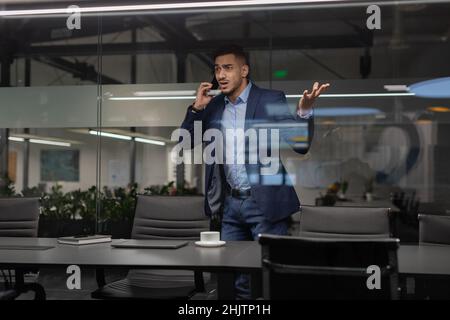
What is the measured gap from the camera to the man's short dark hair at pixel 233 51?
5.58 m

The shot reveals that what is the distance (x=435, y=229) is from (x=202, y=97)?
3.05 metres

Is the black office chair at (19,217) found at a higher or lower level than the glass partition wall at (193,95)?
lower

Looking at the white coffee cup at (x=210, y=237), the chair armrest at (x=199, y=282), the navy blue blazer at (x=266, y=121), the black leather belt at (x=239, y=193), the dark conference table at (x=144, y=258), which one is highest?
the navy blue blazer at (x=266, y=121)

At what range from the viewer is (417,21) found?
545 cm

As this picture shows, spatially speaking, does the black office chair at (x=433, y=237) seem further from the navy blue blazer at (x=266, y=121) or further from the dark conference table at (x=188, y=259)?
the navy blue blazer at (x=266, y=121)

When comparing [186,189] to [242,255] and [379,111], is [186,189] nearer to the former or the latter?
[379,111]

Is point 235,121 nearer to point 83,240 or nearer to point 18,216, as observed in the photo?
point 18,216

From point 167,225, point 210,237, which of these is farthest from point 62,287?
point 210,237

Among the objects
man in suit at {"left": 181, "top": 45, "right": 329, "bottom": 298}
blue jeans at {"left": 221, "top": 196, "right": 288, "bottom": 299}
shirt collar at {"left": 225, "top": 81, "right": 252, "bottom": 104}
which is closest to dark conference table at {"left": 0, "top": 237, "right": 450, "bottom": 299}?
blue jeans at {"left": 221, "top": 196, "right": 288, "bottom": 299}

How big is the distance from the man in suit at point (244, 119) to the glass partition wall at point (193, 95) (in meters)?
0.09

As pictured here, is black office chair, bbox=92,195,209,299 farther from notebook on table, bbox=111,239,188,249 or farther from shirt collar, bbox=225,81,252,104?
shirt collar, bbox=225,81,252,104

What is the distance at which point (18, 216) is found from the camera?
384 cm

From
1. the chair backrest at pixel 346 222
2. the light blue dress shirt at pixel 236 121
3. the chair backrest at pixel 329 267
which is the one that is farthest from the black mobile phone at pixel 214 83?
the chair backrest at pixel 329 267
